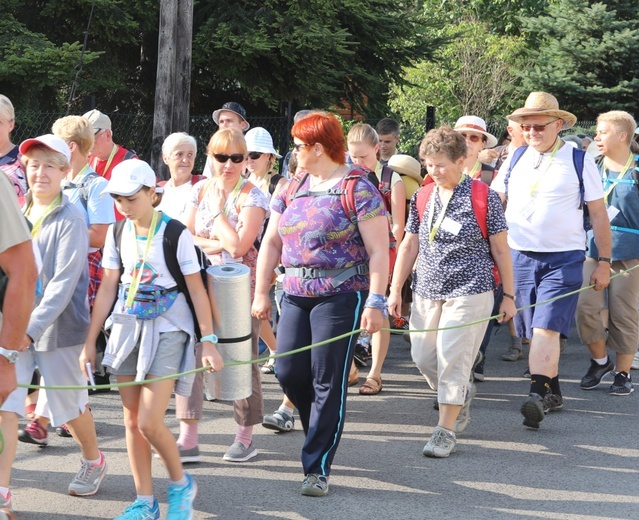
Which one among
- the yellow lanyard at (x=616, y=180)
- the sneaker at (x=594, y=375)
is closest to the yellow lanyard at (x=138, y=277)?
the sneaker at (x=594, y=375)

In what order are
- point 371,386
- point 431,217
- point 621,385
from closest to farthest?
point 431,217, point 371,386, point 621,385

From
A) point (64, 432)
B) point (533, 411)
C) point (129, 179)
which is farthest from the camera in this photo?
point (533, 411)

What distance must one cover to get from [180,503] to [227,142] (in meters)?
2.21

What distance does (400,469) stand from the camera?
5938mm

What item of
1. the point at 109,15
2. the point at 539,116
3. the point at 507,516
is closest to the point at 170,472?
the point at 507,516

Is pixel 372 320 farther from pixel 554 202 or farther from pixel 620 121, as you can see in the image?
pixel 620 121

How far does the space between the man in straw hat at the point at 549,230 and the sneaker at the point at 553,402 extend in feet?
0.88

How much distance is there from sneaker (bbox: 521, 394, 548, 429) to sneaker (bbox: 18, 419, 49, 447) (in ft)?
10.0

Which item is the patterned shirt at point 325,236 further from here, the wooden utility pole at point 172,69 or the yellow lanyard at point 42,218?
the wooden utility pole at point 172,69

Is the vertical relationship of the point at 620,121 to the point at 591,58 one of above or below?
below

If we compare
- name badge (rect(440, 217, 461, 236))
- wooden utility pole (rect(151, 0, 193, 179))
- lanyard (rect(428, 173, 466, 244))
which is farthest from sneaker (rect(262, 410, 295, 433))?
wooden utility pole (rect(151, 0, 193, 179))

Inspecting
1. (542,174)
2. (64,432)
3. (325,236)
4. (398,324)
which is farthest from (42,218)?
(398,324)

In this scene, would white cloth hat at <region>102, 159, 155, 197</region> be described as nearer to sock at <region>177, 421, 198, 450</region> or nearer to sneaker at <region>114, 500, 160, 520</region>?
sneaker at <region>114, 500, 160, 520</region>

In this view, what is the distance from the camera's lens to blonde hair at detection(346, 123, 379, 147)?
24.8ft
